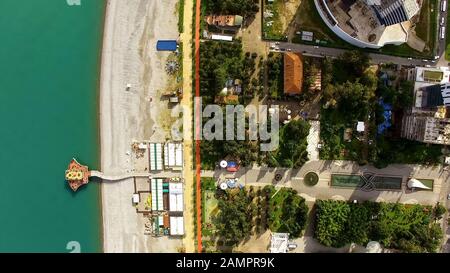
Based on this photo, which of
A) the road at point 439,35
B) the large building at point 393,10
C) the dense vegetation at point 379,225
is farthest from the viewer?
the road at point 439,35

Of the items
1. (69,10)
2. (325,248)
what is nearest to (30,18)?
(69,10)

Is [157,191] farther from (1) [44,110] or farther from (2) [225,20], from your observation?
(2) [225,20]

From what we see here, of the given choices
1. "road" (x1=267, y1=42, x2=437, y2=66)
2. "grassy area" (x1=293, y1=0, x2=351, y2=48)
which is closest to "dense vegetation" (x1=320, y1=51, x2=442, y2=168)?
"road" (x1=267, y1=42, x2=437, y2=66)

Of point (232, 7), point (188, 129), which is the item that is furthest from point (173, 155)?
point (232, 7)

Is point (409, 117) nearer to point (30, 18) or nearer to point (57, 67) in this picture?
point (57, 67)

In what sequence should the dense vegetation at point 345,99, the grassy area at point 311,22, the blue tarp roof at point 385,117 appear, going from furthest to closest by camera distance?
the blue tarp roof at point 385,117
the grassy area at point 311,22
the dense vegetation at point 345,99

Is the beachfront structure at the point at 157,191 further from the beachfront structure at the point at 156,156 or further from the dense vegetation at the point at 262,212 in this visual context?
the dense vegetation at the point at 262,212

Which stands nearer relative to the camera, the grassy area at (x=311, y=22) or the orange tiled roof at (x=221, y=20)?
the orange tiled roof at (x=221, y=20)

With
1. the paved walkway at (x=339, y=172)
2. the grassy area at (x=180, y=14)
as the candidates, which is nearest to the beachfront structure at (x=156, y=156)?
the paved walkway at (x=339, y=172)

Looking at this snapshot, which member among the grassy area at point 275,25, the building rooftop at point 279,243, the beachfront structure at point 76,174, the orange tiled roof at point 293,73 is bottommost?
the building rooftop at point 279,243
